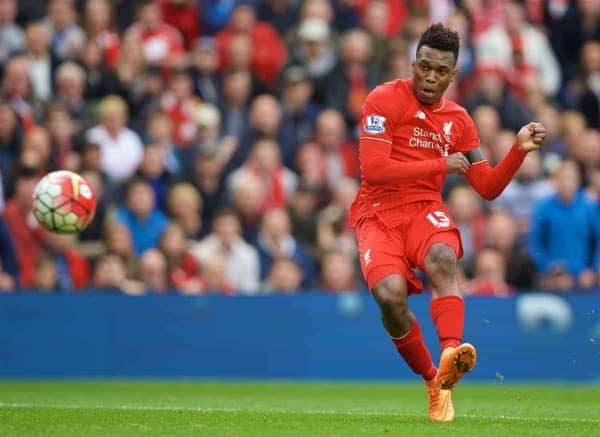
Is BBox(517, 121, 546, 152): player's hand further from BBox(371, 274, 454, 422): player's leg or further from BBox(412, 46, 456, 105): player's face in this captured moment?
BBox(371, 274, 454, 422): player's leg

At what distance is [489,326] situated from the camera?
15.1m

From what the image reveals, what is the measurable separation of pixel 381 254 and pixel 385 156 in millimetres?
634

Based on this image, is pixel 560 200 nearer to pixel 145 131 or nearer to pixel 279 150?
pixel 279 150

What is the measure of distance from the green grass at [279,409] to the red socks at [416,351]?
1.12 feet

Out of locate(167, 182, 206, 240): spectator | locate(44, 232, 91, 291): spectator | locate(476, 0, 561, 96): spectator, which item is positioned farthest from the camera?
locate(476, 0, 561, 96): spectator

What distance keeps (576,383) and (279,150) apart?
439 cm

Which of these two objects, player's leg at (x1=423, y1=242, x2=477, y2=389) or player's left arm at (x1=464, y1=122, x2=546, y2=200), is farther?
player's left arm at (x1=464, y1=122, x2=546, y2=200)

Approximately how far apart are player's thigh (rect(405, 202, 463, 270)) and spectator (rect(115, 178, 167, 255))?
20.8 feet

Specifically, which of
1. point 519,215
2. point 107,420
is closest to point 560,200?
point 519,215

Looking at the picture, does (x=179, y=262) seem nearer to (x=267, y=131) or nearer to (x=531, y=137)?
(x=267, y=131)

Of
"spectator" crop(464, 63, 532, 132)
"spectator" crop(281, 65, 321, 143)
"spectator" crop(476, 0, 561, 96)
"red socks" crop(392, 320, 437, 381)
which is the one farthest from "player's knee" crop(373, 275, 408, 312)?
"spectator" crop(476, 0, 561, 96)

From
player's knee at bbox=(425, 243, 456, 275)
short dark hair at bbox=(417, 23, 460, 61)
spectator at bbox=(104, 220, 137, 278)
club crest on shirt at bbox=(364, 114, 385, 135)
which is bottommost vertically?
spectator at bbox=(104, 220, 137, 278)

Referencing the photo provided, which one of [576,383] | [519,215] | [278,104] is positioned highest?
[278,104]

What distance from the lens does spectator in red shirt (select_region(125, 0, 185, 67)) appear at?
56.1ft
